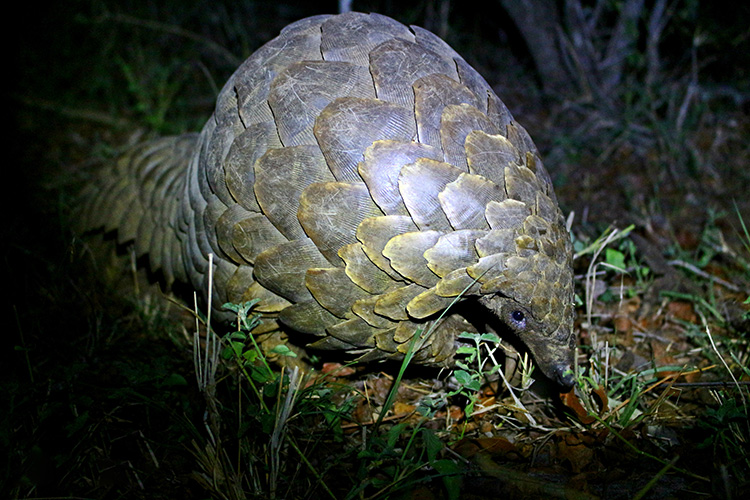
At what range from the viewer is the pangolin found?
2.01 m

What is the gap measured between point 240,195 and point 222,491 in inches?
38.6

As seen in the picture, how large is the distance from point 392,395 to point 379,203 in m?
0.61

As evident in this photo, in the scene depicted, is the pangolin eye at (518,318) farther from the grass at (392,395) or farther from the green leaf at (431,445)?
the green leaf at (431,445)

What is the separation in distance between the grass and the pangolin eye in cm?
14

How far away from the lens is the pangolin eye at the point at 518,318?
6.96 feet

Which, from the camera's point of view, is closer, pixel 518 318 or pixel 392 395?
pixel 392 395

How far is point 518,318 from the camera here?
7.00 ft

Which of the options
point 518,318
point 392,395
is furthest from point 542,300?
point 392,395

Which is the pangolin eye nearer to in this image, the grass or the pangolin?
the pangolin

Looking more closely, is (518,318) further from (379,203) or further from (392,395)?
(379,203)

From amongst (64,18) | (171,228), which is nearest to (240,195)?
(171,228)

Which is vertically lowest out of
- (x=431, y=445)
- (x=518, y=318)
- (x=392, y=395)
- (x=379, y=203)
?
(x=431, y=445)

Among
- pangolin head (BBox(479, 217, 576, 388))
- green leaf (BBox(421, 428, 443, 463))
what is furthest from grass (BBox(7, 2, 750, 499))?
pangolin head (BBox(479, 217, 576, 388))

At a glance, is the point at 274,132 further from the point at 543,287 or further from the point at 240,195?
the point at 543,287
